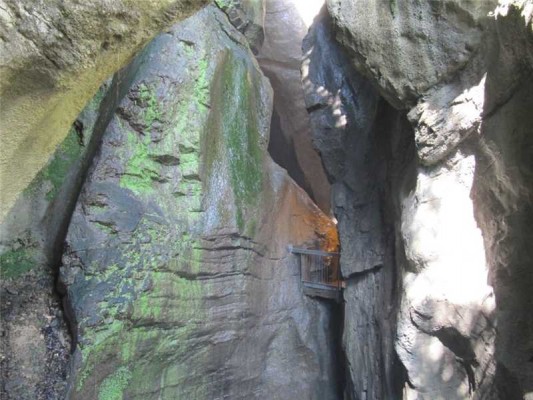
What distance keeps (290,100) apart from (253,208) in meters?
5.06

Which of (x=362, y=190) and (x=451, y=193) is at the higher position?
(x=362, y=190)

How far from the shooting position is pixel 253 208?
705 cm

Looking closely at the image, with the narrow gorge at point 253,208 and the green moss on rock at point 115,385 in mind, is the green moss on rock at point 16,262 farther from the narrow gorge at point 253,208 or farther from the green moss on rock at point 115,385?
the green moss on rock at point 115,385

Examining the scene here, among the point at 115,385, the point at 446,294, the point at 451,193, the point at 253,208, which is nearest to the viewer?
the point at 446,294

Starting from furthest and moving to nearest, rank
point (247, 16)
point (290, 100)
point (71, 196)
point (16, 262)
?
point (290, 100), point (247, 16), point (71, 196), point (16, 262)

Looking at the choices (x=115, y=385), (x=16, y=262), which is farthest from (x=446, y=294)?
(x=16, y=262)

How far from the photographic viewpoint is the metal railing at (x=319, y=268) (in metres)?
7.89

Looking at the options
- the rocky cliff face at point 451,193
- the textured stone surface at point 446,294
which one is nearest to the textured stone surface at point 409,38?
the rocky cliff face at point 451,193

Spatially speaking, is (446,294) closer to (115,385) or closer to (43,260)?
(115,385)

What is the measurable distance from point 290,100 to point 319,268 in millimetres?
4789

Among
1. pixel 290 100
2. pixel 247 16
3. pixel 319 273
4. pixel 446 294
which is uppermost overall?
pixel 247 16

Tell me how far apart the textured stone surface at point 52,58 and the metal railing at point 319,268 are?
18.2ft

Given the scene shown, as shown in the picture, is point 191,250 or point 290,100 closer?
point 191,250

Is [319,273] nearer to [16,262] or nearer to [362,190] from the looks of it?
[362,190]
